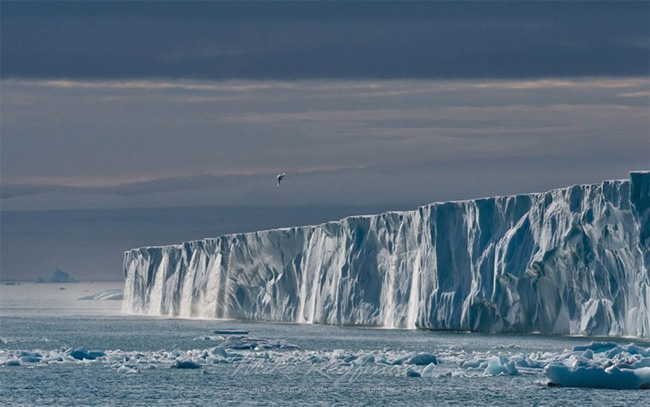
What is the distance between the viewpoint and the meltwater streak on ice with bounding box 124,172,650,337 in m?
40.6

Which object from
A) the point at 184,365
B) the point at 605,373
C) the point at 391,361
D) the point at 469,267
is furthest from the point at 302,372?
the point at 469,267

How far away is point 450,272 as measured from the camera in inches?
1902

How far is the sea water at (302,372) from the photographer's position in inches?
1135

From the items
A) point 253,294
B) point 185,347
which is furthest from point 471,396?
point 253,294

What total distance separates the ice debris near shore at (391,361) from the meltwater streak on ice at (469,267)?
4227 mm

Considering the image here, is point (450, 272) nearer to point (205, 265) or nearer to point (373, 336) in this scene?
point (373, 336)

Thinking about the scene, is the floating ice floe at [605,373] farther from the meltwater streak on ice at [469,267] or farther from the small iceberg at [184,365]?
the small iceberg at [184,365]

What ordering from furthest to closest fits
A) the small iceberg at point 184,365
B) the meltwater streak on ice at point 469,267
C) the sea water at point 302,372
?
the meltwater streak on ice at point 469,267
the small iceberg at point 184,365
the sea water at point 302,372

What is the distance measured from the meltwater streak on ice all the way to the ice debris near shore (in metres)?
4.23

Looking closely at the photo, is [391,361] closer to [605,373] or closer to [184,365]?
[184,365]

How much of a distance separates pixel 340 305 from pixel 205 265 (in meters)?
15.3

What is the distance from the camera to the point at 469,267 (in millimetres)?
47469

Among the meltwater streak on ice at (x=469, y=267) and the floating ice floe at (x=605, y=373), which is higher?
the meltwater streak on ice at (x=469, y=267)

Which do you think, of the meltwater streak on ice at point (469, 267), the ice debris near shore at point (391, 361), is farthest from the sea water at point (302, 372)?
the meltwater streak on ice at point (469, 267)
